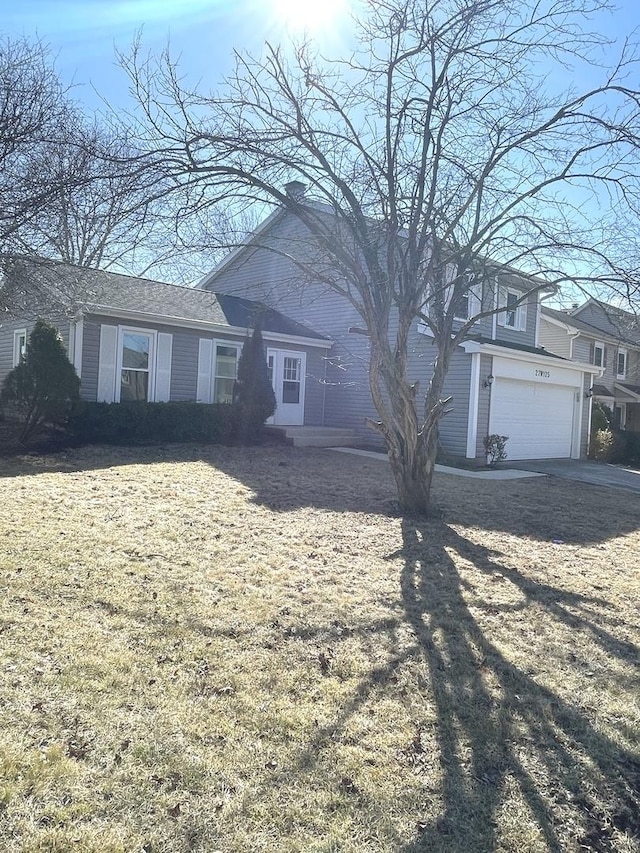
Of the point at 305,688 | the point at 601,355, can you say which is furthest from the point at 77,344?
the point at 601,355

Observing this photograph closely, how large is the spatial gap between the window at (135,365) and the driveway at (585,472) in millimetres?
→ 9412

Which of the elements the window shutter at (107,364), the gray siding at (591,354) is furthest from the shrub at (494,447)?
the gray siding at (591,354)

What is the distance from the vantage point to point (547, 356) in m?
17.0

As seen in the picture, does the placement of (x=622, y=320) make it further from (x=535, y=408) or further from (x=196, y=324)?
(x=196, y=324)

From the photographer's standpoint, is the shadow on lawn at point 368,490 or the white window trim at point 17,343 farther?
the white window trim at point 17,343

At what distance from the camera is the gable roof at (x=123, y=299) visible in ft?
29.1

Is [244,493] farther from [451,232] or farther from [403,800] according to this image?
[403,800]

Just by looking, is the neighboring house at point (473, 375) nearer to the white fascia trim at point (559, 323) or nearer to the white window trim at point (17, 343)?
the white window trim at point (17, 343)

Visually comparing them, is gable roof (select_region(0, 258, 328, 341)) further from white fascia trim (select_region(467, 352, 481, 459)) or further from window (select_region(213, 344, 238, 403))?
white fascia trim (select_region(467, 352, 481, 459))

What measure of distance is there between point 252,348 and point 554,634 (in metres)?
11.5

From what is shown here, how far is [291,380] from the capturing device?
17594 mm

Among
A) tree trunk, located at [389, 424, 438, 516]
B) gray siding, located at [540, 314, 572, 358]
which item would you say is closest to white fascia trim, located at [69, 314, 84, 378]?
tree trunk, located at [389, 424, 438, 516]

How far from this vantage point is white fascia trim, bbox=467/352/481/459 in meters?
14.7

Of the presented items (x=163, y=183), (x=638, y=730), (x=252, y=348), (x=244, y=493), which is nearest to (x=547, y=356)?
(x=252, y=348)
